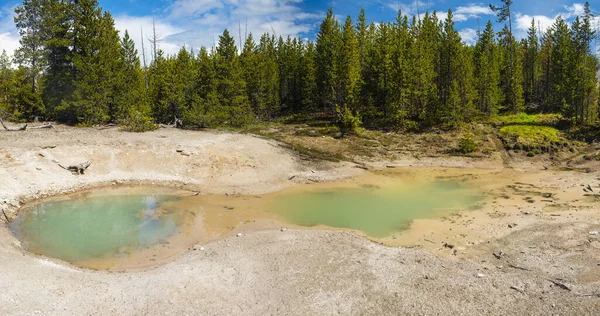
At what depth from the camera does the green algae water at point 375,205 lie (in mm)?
20047

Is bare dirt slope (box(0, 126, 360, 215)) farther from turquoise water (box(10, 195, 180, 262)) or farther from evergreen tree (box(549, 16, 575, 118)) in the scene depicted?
evergreen tree (box(549, 16, 575, 118))

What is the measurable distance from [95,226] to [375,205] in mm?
15753

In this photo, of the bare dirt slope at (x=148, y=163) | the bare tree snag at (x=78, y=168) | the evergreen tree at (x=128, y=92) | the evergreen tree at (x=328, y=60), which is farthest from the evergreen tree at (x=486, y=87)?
the bare tree snag at (x=78, y=168)

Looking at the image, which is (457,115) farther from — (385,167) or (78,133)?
(78,133)

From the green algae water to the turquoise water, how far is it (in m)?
7.03

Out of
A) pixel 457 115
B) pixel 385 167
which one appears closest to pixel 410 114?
pixel 457 115

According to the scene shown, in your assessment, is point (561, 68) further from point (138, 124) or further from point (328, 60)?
point (138, 124)

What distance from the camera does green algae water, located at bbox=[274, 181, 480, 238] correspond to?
20047 mm

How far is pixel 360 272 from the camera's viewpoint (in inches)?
534

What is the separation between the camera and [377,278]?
13094mm

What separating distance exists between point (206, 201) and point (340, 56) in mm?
28626

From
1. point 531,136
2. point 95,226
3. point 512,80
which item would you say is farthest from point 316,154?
point 512,80

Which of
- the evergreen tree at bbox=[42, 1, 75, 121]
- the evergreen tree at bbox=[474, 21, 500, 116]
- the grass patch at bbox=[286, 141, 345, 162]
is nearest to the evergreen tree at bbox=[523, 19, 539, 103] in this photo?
the evergreen tree at bbox=[474, 21, 500, 116]

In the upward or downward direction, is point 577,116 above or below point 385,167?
above
